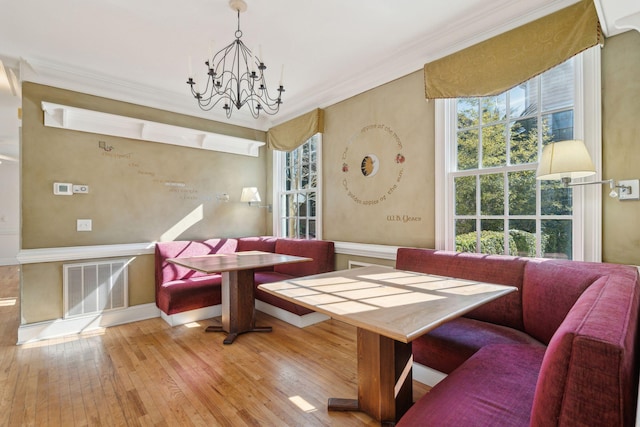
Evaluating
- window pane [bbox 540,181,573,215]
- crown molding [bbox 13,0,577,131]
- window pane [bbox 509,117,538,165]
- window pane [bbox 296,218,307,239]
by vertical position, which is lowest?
window pane [bbox 296,218,307,239]

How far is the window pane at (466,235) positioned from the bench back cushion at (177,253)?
2.98 metres

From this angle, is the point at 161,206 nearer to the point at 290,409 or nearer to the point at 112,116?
the point at 112,116

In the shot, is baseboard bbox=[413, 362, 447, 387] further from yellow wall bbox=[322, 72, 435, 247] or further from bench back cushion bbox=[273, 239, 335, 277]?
bench back cushion bbox=[273, 239, 335, 277]

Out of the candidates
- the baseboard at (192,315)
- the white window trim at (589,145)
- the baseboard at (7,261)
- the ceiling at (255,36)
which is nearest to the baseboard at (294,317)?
the baseboard at (192,315)

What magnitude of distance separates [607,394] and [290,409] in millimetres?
1715

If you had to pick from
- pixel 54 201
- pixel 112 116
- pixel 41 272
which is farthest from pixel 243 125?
pixel 41 272

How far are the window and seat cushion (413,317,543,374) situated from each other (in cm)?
214

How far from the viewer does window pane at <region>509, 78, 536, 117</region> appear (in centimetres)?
232

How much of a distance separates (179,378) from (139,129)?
292 cm

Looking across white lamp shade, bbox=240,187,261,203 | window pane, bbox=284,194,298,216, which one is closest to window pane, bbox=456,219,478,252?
window pane, bbox=284,194,298,216

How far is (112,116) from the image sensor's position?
11.4 ft

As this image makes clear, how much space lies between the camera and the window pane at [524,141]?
2320mm

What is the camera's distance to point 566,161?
69.4 inches

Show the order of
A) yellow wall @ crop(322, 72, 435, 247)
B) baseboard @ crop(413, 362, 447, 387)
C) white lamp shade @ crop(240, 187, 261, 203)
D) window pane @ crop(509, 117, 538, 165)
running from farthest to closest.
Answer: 1. white lamp shade @ crop(240, 187, 261, 203)
2. yellow wall @ crop(322, 72, 435, 247)
3. window pane @ crop(509, 117, 538, 165)
4. baseboard @ crop(413, 362, 447, 387)
